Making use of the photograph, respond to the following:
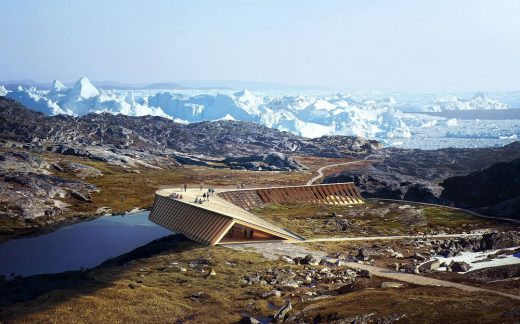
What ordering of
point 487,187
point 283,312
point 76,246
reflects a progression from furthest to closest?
point 487,187 < point 76,246 < point 283,312

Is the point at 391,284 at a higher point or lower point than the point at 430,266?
higher

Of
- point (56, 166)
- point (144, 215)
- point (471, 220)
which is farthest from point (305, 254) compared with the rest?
point (56, 166)

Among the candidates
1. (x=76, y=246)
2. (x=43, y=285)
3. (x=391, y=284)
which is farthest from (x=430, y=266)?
(x=76, y=246)

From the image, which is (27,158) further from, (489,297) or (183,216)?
(489,297)

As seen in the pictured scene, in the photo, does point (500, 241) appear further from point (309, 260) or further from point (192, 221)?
point (192, 221)

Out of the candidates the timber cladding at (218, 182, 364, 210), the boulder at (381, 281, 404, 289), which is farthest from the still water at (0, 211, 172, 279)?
the boulder at (381, 281, 404, 289)

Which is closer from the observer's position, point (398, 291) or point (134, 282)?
point (398, 291)

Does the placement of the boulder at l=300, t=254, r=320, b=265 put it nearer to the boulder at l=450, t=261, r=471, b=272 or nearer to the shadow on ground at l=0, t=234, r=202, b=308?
the boulder at l=450, t=261, r=471, b=272
